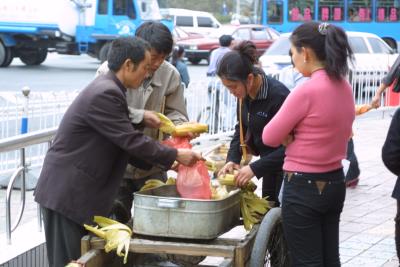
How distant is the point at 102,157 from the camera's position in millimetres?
4094

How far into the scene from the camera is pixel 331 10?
98.5 ft

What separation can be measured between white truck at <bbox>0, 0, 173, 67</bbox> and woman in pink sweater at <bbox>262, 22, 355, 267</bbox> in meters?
22.4

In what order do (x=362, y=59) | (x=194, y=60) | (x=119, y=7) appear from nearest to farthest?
(x=362, y=59) → (x=119, y=7) → (x=194, y=60)

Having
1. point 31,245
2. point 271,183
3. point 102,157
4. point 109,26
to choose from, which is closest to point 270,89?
point 271,183

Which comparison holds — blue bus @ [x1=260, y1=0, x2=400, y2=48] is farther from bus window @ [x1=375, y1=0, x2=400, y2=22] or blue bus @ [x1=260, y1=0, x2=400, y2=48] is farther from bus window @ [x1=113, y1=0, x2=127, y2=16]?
bus window @ [x1=113, y1=0, x2=127, y2=16]

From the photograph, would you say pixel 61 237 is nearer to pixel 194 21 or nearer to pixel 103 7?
pixel 103 7

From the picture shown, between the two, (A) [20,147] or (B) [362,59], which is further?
(B) [362,59]

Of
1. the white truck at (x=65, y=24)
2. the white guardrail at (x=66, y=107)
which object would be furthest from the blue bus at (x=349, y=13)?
the white guardrail at (x=66, y=107)

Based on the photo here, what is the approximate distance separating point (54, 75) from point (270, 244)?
21264mm

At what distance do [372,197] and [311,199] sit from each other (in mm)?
4732

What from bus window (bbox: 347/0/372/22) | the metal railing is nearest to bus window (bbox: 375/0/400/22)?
bus window (bbox: 347/0/372/22)

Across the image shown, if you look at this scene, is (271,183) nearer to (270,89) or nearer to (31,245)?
(270,89)

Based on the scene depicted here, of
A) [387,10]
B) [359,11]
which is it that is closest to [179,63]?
[359,11]

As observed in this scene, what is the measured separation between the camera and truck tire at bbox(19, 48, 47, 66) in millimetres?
28312
